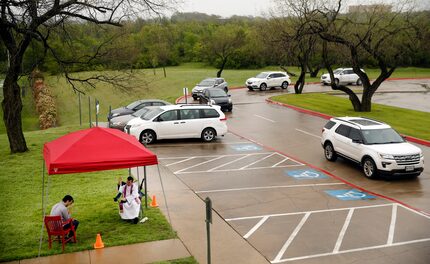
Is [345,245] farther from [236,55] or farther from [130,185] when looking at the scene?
[236,55]

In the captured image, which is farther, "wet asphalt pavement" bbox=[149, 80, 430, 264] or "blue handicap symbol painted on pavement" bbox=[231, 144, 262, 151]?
"blue handicap symbol painted on pavement" bbox=[231, 144, 262, 151]

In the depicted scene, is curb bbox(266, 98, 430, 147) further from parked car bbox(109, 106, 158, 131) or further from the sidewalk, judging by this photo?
the sidewalk

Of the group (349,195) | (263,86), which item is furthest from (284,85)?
(349,195)

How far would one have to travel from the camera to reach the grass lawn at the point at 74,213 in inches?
412

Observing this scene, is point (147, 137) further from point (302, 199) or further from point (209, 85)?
point (209, 85)

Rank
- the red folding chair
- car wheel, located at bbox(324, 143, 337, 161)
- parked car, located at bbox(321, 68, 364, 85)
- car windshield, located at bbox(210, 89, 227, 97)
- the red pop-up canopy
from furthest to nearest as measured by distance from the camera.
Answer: parked car, located at bbox(321, 68, 364, 85) < car windshield, located at bbox(210, 89, 227, 97) < car wheel, located at bbox(324, 143, 337, 161) < the red pop-up canopy < the red folding chair

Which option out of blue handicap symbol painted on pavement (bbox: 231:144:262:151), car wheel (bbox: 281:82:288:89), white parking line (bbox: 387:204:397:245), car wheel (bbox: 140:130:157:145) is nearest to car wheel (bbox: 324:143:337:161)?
blue handicap symbol painted on pavement (bbox: 231:144:262:151)

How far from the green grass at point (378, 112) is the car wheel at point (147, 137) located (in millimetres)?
12912

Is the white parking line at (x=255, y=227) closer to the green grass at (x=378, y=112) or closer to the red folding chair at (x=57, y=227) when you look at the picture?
the red folding chair at (x=57, y=227)

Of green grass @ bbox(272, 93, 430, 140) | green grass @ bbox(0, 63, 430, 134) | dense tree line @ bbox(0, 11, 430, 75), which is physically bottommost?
green grass @ bbox(0, 63, 430, 134)

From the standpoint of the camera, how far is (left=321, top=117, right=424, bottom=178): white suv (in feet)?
51.8

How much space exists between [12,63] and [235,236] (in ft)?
45.5

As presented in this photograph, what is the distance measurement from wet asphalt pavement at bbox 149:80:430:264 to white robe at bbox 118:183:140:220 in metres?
2.36

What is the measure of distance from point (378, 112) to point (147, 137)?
16730mm
